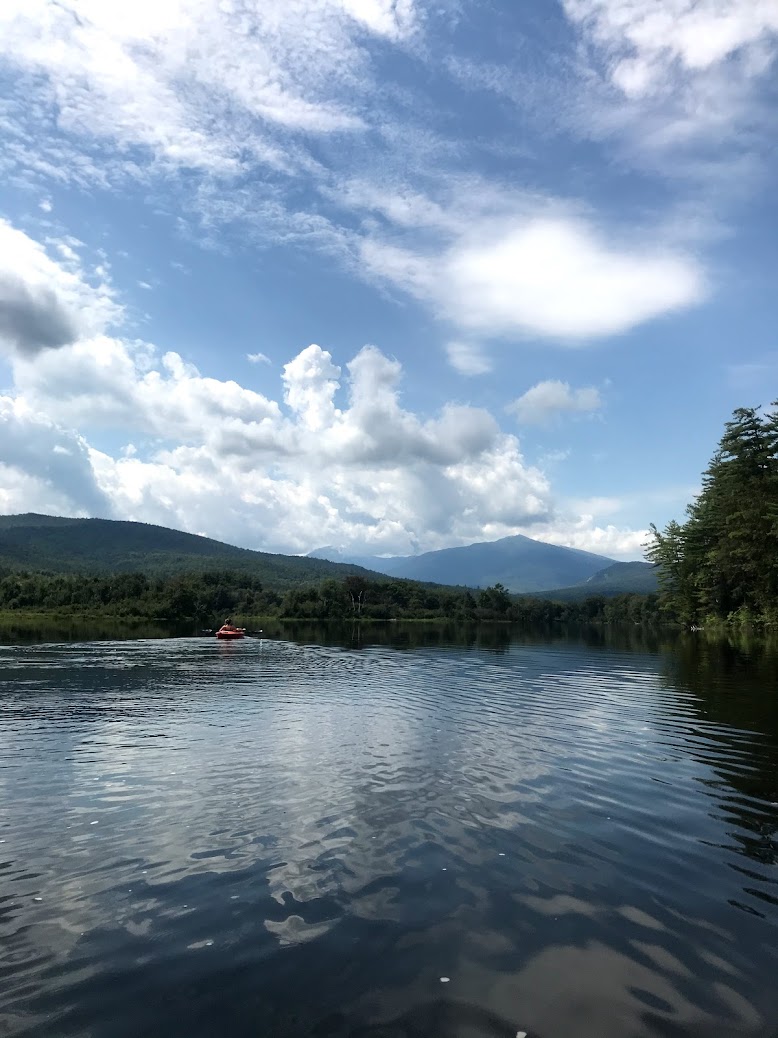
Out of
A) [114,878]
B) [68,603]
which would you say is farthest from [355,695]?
[68,603]

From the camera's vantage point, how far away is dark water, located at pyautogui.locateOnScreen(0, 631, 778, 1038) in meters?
8.30

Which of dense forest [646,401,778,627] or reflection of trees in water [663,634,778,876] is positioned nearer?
reflection of trees in water [663,634,778,876]

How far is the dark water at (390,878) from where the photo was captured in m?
8.30

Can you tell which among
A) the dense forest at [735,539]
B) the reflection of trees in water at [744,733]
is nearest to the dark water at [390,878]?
the reflection of trees in water at [744,733]

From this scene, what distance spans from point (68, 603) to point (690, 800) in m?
179

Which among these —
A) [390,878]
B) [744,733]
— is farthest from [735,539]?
[390,878]

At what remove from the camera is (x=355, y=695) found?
39.3m

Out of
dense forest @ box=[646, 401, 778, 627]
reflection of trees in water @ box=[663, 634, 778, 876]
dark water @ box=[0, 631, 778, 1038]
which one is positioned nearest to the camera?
dark water @ box=[0, 631, 778, 1038]

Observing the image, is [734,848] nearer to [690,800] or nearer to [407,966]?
[690,800]

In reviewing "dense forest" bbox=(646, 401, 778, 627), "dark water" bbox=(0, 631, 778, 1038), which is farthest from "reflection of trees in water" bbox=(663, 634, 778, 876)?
"dense forest" bbox=(646, 401, 778, 627)

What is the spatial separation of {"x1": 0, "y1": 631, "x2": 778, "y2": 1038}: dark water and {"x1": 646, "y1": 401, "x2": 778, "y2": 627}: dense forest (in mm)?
64624

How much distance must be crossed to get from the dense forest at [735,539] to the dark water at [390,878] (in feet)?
212

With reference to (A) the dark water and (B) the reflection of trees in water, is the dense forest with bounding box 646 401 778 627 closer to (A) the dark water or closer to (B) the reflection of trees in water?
(B) the reflection of trees in water

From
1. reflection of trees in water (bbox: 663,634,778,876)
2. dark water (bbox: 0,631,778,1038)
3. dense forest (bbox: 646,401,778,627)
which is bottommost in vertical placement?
dark water (bbox: 0,631,778,1038)
